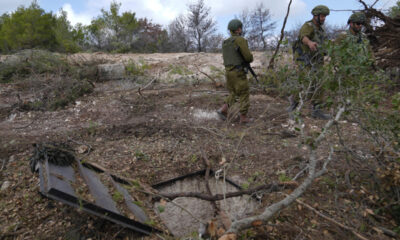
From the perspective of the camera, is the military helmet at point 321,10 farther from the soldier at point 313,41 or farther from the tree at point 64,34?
the tree at point 64,34

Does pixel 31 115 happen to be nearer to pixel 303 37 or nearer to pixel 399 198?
pixel 303 37

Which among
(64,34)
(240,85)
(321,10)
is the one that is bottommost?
(240,85)

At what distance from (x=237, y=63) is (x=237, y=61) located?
0.03m

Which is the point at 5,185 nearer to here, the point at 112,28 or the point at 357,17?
the point at 357,17

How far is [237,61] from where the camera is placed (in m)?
3.86

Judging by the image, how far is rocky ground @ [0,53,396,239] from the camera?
2.02 metres

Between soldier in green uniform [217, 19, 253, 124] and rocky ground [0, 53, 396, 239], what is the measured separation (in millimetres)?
374

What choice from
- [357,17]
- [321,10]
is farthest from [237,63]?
[357,17]

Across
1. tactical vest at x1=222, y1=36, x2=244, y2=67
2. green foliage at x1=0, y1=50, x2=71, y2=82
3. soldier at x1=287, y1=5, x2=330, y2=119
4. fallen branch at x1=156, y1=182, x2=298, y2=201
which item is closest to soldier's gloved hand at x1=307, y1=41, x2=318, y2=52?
soldier at x1=287, y1=5, x2=330, y2=119

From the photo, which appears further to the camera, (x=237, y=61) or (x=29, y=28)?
(x=29, y=28)

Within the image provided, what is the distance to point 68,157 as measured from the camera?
2287 millimetres

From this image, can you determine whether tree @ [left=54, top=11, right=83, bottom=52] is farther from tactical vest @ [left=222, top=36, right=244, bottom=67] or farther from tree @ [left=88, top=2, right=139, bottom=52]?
tactical vest @ [left=222, top=36, right=244, bottom=67]

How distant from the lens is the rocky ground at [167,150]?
2.02m

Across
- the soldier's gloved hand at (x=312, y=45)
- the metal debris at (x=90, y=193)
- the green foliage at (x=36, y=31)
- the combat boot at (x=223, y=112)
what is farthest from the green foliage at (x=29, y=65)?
the green foliage at (x=36, y=31)
